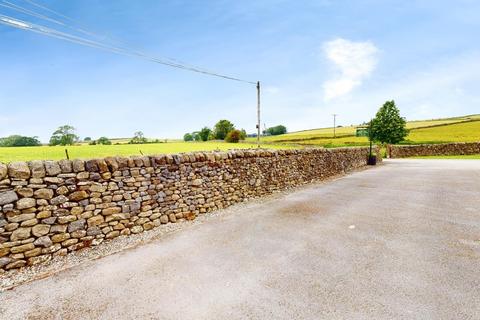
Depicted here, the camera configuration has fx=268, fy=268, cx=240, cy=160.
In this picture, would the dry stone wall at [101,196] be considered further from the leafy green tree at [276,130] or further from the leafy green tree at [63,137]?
the leafy green tree at [276,130]

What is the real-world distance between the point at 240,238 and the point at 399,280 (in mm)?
3585

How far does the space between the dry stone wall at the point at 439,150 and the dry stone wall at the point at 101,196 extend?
44654 millimetres

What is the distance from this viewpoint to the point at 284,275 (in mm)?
4926

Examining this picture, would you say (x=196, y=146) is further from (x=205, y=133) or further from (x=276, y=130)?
(x=276, y=130)

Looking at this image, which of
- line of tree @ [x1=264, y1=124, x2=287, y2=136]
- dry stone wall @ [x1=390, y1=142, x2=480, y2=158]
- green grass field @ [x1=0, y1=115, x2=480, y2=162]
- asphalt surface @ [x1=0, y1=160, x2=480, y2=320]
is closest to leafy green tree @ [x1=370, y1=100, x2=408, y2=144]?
green grass field @ [x1=0, y1=115, x2=480, y2=162]

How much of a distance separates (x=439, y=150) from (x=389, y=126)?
14703 mm

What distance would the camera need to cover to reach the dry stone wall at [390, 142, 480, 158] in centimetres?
4622

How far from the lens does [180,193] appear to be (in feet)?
28.7

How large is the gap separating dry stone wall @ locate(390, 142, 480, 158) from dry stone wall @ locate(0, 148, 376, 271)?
44.7m

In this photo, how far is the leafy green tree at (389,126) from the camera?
5925 centimetres

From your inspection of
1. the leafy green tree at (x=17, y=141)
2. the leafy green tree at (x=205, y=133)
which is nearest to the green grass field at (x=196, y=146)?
the leafy green tree at (x=17, y=141)

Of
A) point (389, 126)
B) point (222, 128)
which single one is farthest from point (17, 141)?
point (389, 126)

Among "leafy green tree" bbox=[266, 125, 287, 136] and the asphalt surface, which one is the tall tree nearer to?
"leafy green tree" bbox=[266, 125, 287, 136]

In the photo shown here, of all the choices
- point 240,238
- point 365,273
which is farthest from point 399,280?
point 240,238
